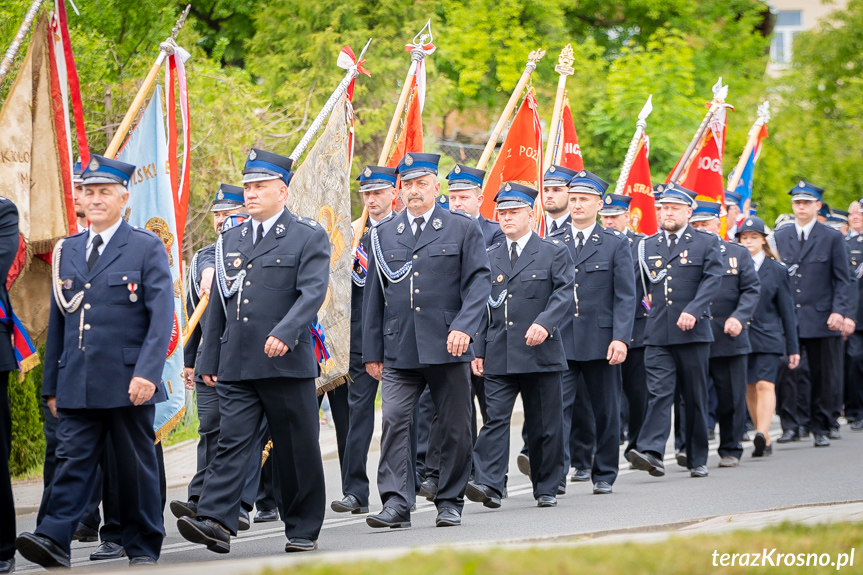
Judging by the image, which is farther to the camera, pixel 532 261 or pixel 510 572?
pixel 532 261

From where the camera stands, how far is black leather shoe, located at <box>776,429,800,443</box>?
1459 centimetres

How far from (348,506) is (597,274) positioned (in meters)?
3.07

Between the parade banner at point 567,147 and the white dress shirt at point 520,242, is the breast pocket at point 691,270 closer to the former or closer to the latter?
the white dress shirt at point 520,242

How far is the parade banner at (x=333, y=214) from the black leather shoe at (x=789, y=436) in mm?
6785

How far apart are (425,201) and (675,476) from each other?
13.9 feet

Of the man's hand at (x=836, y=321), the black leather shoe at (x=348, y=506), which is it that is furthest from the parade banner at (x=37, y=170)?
the man's hand at (x=836, y=321)

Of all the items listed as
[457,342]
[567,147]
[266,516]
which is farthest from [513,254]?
[567,147]

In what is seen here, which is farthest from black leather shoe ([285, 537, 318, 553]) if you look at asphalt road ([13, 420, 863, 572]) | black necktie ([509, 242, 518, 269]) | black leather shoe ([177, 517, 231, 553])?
black necktie ([509, 242, 518, 269])

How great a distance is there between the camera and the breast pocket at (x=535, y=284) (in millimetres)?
9641

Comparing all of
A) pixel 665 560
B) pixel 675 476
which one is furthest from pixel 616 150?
pixel 665 560

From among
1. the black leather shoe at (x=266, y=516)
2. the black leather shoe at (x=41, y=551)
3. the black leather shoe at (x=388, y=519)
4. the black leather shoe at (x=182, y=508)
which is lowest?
the black leather shoe at (x=266, y=516)

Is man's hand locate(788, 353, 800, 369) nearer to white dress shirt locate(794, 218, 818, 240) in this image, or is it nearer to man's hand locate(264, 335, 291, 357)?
white dress shirt locate(794, 218, 818, 240)

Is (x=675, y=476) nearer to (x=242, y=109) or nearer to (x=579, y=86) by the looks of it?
(x=242, y=109)

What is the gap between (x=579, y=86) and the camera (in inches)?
1109
